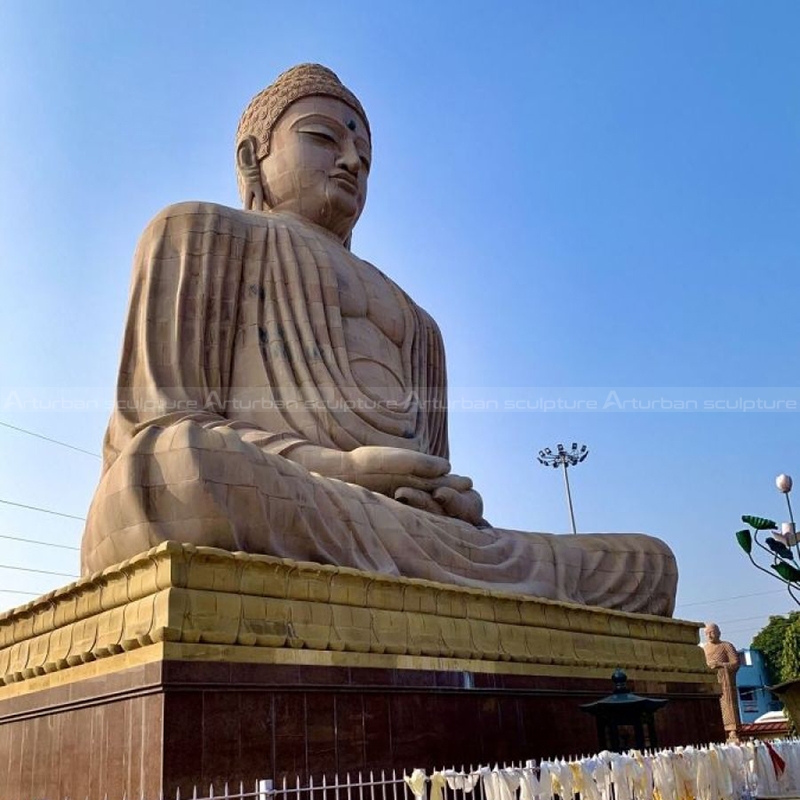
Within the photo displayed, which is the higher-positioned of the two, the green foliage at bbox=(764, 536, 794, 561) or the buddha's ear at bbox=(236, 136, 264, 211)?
the buddha's ear at bbox=(236, 136, 264, 211)

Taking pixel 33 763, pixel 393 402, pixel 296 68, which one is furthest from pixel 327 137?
pixel 33 763

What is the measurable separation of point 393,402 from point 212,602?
12.5ft

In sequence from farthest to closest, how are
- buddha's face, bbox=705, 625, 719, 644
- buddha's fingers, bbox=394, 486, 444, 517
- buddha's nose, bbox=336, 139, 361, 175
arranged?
buddha's face, bbox=705, 625, 719, 644, buddha's nose, bbox=336, 139, 361, 175, buddha's fingers, bbox=394, 486, 444, 517

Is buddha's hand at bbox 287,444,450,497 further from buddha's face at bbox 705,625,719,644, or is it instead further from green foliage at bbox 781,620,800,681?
green foliage at bbox 781,620,800,681

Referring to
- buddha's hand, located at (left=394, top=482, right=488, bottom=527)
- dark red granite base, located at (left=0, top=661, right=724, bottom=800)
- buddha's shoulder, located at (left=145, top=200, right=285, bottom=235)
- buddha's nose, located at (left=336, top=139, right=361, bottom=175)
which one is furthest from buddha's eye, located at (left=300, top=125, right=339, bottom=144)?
dark red granite base, located at (left=0, top=661, right=724, bottom=800)

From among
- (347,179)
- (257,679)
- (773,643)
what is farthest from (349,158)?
(773,643)

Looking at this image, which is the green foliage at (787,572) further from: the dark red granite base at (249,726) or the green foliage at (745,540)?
the dark red granite base at (249,726)

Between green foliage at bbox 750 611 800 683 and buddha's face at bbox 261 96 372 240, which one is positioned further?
green foliage at bbox 750 611 800 683

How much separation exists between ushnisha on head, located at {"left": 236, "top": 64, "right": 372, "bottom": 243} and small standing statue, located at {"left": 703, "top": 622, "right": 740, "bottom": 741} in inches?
485

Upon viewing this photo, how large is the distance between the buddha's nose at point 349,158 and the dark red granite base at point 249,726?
17.9ft

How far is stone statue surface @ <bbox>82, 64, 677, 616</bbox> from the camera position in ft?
17.0

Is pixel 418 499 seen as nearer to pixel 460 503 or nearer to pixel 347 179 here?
pixel 460 503

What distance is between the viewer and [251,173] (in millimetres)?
9477

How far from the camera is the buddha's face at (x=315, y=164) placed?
916 centimetres
